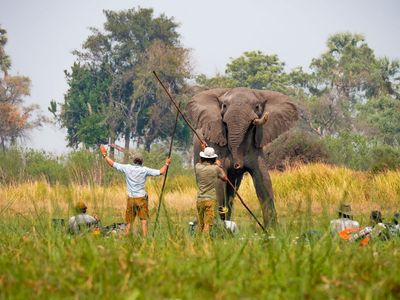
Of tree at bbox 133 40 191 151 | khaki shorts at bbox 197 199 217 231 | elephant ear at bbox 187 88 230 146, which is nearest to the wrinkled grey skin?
elephant ear at bbox 187 88 230 146

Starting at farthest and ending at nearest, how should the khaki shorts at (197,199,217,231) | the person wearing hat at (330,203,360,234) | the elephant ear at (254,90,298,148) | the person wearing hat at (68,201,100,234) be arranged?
the elephant ear at (254,90,298,148)
the khaki shorts at (197,199,217,231)
the person wearing hat at (330,203,360,234)
the person wearing hat at (68,201,100,234)

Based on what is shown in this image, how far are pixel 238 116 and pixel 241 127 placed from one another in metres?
0.19

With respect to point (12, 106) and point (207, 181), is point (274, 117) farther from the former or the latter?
point (12, 106)

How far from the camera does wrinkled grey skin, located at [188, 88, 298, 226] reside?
52.4 ft

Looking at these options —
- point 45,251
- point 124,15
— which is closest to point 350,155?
point 124,15

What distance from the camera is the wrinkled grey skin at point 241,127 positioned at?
15984mm

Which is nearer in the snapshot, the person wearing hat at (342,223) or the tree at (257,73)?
the person wearing hat at (342,223)

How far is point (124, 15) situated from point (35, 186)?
43391 mm

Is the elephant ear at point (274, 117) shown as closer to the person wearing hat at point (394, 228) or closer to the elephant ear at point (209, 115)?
the elephant ear at point (209, 115)

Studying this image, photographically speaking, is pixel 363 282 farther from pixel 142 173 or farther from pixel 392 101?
pixel 392 101

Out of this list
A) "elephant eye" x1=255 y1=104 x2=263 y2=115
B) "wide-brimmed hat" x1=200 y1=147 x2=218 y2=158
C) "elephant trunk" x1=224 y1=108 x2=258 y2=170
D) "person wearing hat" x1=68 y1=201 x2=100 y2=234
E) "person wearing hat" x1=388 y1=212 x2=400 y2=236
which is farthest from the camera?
"elephant eye" x1=255 y1=104 x2=263 y2=115

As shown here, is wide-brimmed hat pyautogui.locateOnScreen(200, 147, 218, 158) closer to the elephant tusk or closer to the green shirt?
the green shirt

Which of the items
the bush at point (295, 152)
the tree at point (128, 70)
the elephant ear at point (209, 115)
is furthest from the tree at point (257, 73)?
the elephant ear at point (209, 115)

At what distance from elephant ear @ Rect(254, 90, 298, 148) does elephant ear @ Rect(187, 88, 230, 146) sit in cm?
A: 64
